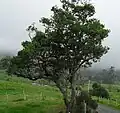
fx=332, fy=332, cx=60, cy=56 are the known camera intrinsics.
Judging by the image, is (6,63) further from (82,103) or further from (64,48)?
(82,103)

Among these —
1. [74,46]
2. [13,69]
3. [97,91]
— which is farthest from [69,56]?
[97,91]

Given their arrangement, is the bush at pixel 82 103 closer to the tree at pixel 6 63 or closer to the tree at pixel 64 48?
the tree at pixel 64 48

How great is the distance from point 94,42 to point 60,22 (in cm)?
504

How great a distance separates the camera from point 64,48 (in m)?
41.1

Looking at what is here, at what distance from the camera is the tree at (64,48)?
3942cm

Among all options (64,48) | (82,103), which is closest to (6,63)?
(64,48)

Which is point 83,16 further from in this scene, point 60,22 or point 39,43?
point 39,43

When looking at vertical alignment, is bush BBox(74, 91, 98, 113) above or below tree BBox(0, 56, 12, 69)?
below

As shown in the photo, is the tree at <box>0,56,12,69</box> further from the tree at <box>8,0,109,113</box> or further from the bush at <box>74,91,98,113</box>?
the bush at <box>74,91,98,113</box>

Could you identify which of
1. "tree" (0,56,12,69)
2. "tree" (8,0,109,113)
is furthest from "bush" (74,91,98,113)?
"tree" (0,56,12,69)

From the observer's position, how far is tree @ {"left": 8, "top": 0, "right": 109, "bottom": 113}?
3942 cm

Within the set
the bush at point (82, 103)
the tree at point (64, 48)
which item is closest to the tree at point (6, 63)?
the tree at point (64, 48)

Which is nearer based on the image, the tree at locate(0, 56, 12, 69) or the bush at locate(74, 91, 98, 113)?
the tree at locate(0, 56, 12, 69)

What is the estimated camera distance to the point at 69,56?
41.6 metres
